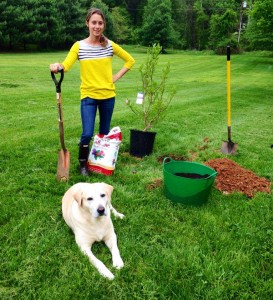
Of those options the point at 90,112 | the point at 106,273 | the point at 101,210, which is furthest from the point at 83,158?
the point at 106,273

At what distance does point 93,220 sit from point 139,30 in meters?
48.3

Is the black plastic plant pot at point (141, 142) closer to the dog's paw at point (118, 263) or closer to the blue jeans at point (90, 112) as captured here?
the blue jeans at point (90, 112)

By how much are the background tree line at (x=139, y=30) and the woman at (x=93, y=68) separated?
623 inches

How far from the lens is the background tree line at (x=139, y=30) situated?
34125mm

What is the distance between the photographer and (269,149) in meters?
6.41

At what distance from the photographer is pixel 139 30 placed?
47.7 meters

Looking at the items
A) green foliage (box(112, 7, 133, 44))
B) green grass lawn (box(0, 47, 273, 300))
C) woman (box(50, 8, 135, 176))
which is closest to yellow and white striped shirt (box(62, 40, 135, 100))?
woman (box(50, 8, 135, 176))

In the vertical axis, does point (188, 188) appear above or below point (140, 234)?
above

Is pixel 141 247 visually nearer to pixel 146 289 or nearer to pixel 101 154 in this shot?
pixel 146 289

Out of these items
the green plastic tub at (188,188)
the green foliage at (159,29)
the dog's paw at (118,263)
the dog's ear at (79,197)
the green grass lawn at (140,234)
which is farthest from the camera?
the green foliage at (159,29)

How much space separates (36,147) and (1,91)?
6.63 meters

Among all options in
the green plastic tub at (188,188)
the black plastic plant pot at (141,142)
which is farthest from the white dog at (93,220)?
the black plastic plant pot at (141,142)

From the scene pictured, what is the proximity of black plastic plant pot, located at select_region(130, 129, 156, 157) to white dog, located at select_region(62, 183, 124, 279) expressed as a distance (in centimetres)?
244

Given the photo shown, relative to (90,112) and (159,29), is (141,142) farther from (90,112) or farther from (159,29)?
(159,29)
